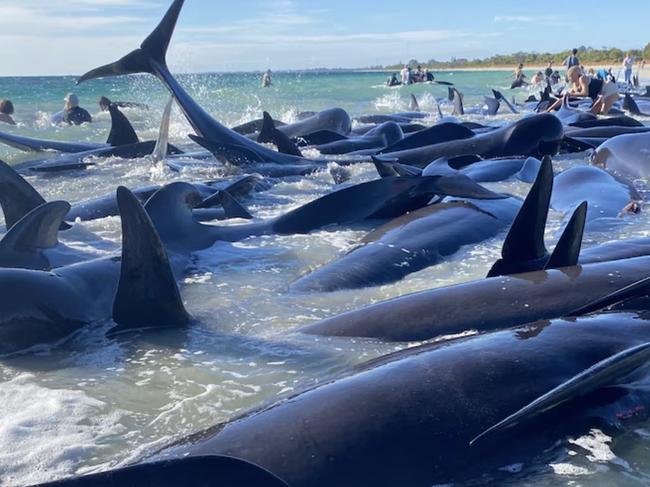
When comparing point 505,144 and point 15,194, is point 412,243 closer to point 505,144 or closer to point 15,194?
point 15,194

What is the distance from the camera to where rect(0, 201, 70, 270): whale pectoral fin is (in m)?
5.13

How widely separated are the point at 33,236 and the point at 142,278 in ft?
5.39

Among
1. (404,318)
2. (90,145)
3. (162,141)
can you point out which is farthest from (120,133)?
(404,318)

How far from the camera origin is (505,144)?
32.7ft

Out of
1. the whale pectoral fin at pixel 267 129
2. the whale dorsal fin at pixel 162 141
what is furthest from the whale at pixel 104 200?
the whale pectoral fin at pixel 267 129

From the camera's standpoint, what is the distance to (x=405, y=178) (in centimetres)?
663

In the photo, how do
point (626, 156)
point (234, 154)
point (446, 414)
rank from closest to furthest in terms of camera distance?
point (446, 414), point (626, 156), point (234, 154)

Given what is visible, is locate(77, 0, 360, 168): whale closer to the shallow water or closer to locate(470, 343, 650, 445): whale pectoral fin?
the shallow water

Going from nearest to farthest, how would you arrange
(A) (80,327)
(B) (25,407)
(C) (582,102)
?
(B) (25,407), (A) (80,327), (C) (582,102)

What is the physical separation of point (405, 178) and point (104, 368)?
3.42 meters

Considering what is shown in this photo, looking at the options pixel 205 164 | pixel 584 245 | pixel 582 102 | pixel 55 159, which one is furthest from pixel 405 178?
pixel 582 102

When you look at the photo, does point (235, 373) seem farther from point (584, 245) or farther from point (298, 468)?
point (584, 245)

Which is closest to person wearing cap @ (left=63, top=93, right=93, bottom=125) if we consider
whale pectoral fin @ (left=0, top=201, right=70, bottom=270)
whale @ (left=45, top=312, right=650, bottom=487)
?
whale pectoral fin @ (left=0, top=201, right=70, bottom=270)

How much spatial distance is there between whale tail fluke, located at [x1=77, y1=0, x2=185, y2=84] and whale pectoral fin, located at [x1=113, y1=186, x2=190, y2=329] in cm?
781
